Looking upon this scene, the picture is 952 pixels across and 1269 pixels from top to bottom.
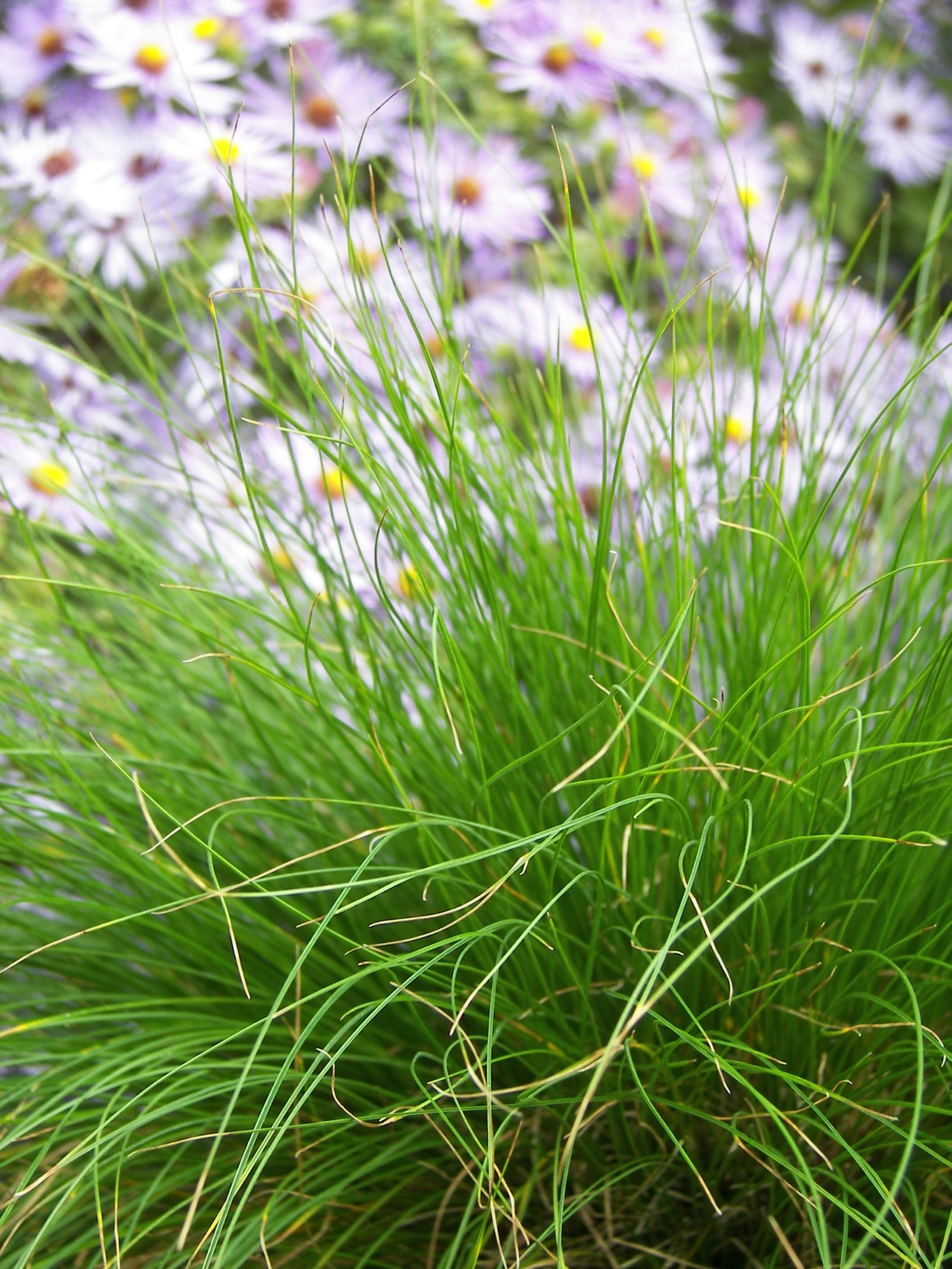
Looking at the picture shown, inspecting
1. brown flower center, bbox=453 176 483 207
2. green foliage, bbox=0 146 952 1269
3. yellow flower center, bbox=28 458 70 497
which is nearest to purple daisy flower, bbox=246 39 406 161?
brown flower center, bbox=453 176 483 207

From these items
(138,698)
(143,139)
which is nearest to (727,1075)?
(138,698)

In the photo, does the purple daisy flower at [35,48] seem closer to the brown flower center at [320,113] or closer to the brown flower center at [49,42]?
the brown flower center at [49,42]

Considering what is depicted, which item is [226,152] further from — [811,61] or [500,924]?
[811,61]

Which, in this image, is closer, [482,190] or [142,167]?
[142,167]

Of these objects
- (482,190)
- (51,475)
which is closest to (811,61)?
(482,190)

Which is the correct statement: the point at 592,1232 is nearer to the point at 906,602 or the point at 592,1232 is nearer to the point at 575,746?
the point at 575,746
